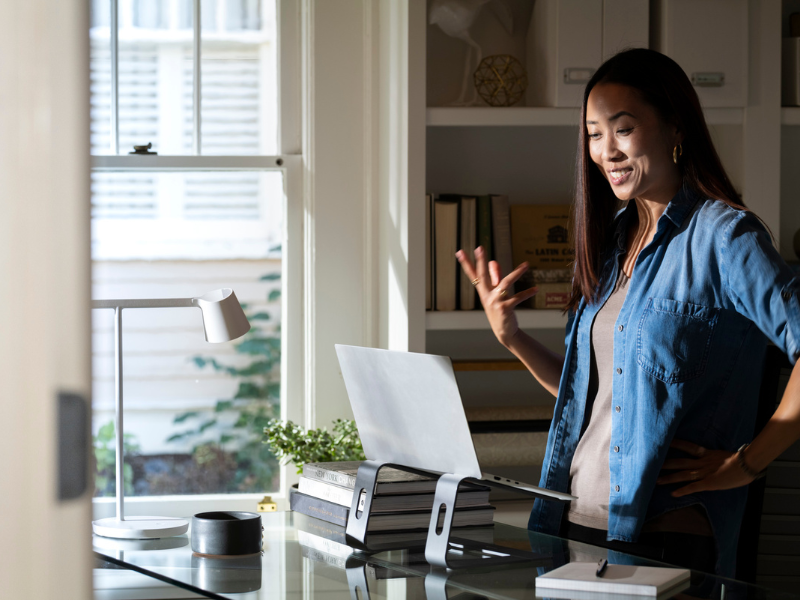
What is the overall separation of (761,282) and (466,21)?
127cm

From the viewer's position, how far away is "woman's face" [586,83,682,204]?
1.35m

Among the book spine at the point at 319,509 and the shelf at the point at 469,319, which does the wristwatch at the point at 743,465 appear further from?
the shelf at the point at 469,319

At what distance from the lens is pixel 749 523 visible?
135 centimetres

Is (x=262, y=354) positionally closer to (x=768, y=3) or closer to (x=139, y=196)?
(x=139, y=196)

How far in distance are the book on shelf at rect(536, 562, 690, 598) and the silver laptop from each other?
115mm

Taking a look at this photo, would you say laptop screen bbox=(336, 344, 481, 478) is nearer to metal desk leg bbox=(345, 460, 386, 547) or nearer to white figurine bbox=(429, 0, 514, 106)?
metal desk leg bbox=(345, 460, 386, 547)

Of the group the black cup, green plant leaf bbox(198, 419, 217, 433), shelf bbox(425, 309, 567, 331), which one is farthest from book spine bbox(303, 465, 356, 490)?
green plant leaf bbox(198, 419, 217, 433)

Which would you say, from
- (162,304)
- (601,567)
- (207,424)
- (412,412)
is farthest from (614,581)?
(207,424)

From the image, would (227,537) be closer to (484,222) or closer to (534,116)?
(484,222)

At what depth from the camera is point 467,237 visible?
2115 millimetres

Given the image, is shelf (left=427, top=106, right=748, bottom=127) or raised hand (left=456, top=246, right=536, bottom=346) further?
shelf (left=427, top=106, right=748, bottom=127)

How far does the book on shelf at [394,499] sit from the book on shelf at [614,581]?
0.97ft

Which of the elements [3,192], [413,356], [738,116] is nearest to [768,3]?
[738,116]

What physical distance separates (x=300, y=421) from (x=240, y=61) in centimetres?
110
